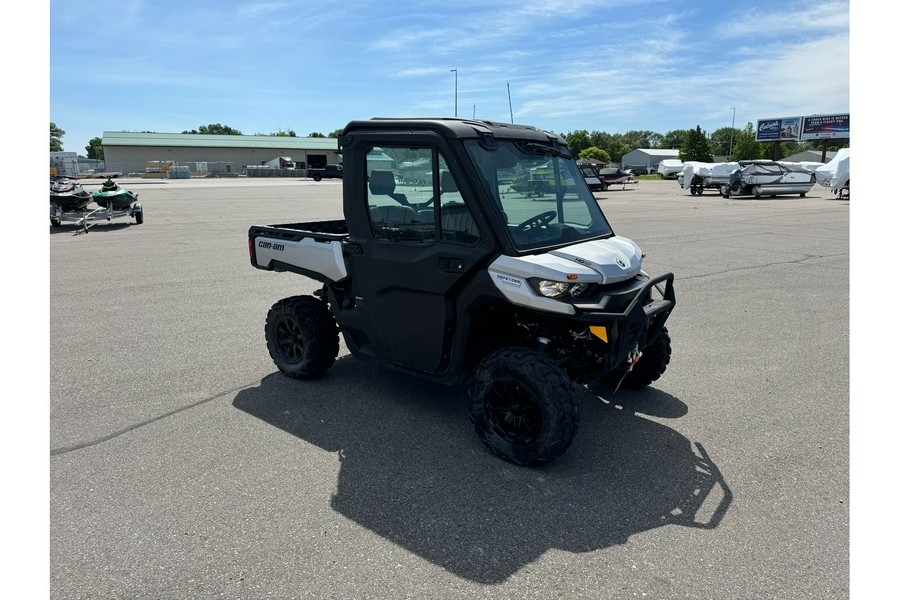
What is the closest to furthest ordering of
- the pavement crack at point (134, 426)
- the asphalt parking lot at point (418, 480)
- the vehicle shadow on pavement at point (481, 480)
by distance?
1. the asphalt parking lot at point (418, 480)
2. the vehicle shadow on pavement at point (481, 480)
3. the pavement crack at point (134, 426)

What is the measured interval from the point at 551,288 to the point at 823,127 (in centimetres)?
8331

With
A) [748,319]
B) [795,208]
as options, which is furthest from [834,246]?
[795,208]

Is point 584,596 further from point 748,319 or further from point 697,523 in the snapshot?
point 748,319

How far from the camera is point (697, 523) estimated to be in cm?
326

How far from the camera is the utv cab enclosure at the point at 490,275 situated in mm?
3697

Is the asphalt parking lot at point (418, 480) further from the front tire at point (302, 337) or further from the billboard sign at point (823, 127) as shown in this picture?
the billboard sign at point (823, 127)

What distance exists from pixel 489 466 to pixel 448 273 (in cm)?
126

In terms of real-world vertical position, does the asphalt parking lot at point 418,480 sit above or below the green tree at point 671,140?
below

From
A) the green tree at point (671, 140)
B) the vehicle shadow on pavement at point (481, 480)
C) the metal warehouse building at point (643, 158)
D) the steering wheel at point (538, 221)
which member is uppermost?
the green tree at point (671, 140)

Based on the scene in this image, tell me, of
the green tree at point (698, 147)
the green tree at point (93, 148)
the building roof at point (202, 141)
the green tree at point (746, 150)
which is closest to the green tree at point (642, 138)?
the green tree at point (746, 150)

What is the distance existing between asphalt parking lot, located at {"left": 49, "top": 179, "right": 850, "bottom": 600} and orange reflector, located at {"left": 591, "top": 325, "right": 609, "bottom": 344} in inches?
32.8

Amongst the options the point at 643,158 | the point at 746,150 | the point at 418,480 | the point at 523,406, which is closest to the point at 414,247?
the point at 523,406

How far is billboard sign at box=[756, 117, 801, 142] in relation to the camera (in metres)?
73.1

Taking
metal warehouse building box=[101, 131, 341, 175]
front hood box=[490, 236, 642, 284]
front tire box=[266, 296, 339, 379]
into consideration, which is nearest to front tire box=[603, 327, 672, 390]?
front hood box=[490, 236, 642, 284]
